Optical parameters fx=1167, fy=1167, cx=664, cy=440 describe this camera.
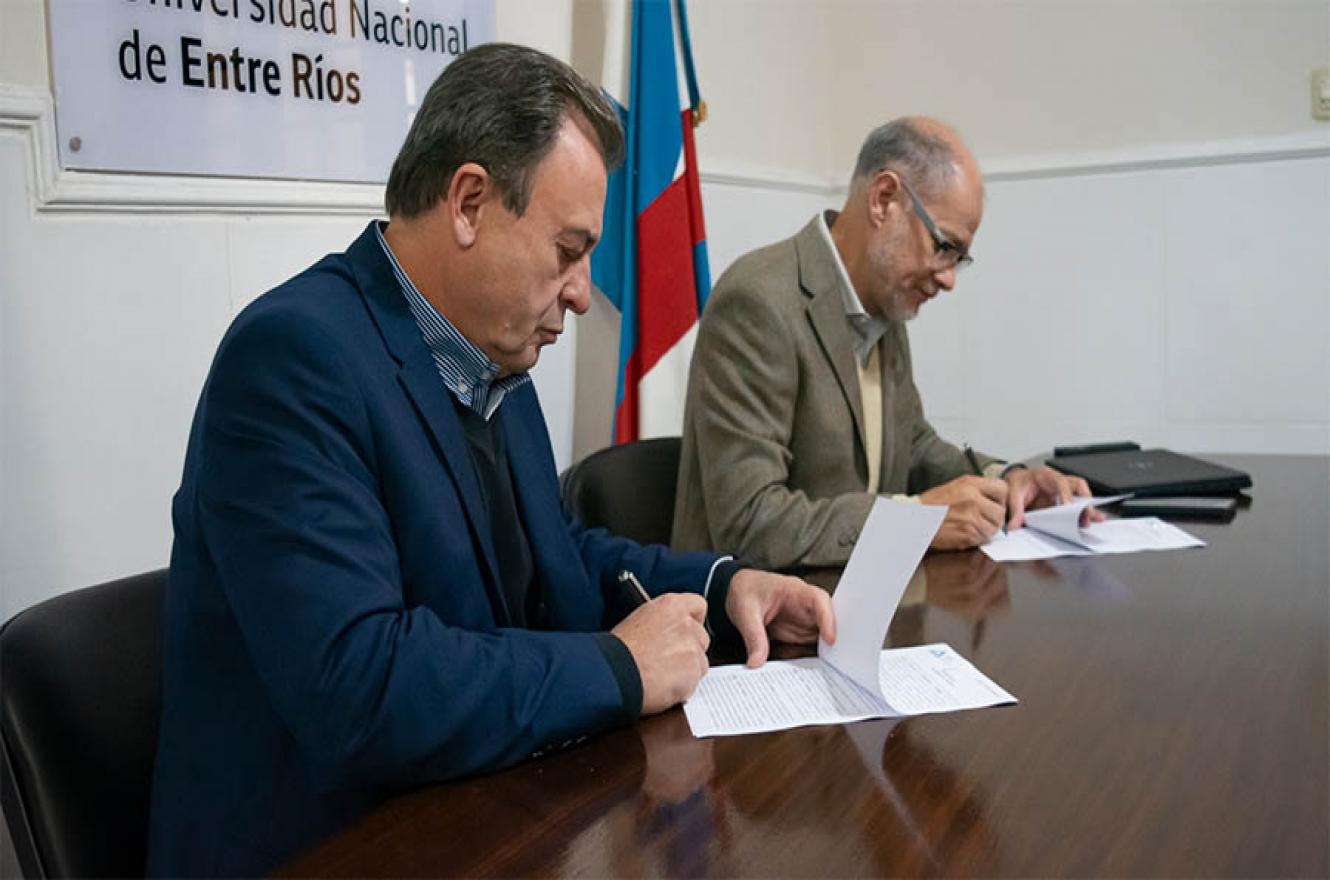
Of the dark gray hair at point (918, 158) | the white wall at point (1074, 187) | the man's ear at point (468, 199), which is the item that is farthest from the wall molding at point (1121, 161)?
the man's ear at point (468, 199)

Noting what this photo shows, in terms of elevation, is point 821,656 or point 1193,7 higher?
point 1193,7

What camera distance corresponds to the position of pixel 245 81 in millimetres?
1832

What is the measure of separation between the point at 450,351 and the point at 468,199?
16cm

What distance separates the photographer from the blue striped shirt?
124cm

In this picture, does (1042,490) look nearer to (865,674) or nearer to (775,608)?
(775,608)

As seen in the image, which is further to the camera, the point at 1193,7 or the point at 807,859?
the point at 1193,7

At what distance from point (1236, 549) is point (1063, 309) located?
189cm

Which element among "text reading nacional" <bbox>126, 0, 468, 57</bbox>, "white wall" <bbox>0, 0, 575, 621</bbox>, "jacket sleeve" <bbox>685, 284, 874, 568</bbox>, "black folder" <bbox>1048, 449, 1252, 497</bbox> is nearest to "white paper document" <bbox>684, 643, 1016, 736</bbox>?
"jacket sleeve" <bbox>685, 284, 874, 568</bbox>

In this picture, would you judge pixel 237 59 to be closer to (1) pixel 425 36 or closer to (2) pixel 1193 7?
(1) pixel 425 36

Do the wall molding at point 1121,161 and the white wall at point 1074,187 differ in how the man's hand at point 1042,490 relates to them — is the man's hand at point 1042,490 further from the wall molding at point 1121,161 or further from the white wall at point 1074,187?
the wall molding at point 1121,161

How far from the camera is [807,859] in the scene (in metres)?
0.81

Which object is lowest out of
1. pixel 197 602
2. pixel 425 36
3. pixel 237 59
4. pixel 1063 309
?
pixel 197 602

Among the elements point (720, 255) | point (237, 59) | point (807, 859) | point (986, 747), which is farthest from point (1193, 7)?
point (807, 859)

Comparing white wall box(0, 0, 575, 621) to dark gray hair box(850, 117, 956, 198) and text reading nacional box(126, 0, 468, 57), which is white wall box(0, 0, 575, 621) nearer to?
text reading nacional box(126, 0, 468, 57)
